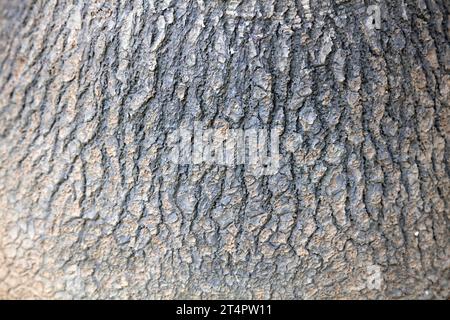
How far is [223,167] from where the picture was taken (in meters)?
Result: 1.55

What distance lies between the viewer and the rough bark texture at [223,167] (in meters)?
1.48

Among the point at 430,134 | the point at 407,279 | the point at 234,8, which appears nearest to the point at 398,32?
the point at 430,134

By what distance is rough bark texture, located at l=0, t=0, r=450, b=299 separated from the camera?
1.48 m

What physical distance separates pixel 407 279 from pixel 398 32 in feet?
2.57

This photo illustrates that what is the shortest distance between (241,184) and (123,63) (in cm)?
49

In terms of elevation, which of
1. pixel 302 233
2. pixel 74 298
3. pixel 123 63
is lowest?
pixel 74 298

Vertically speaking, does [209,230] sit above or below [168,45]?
below

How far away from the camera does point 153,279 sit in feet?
5.48

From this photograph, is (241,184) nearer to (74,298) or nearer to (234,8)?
(234,8)
